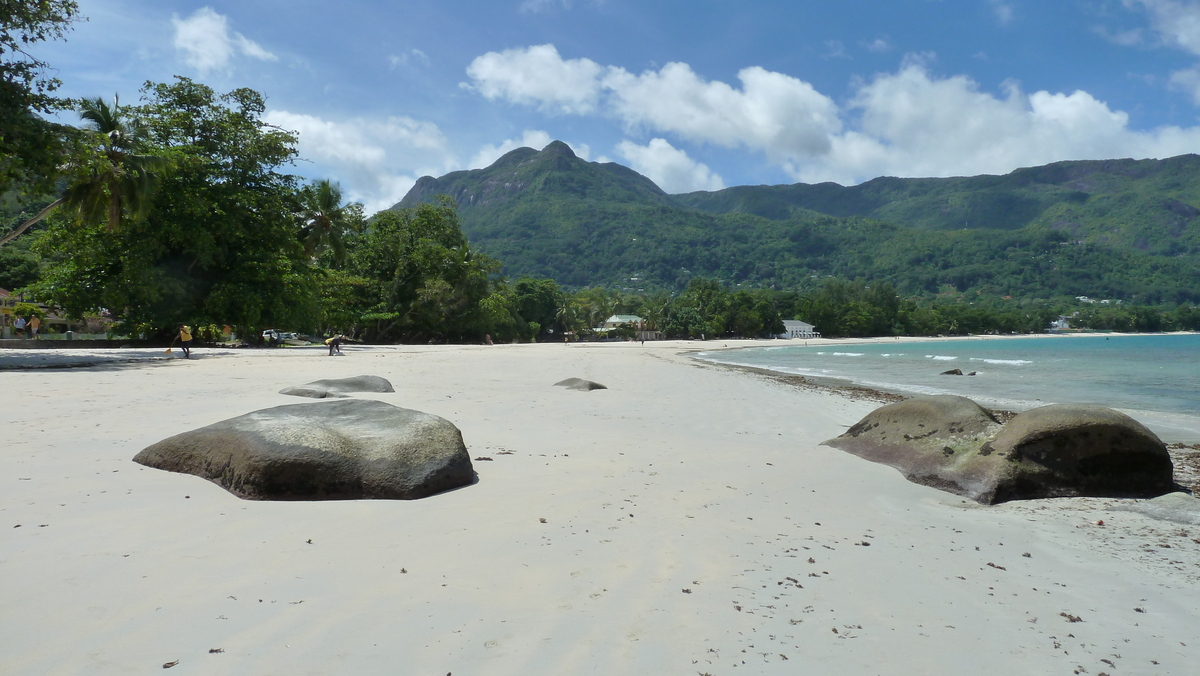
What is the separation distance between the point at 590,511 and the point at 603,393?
907 cm

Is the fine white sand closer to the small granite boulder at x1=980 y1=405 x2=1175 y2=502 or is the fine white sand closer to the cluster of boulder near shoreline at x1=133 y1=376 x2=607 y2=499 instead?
the cluster of boulder near shoreline at x1=133 y1=376 x2=607 y2=499

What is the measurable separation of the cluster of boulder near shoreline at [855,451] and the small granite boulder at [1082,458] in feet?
0.03

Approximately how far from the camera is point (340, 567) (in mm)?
3553

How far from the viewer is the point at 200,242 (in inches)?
1052

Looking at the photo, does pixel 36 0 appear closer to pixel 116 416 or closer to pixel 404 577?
pixel 116 416

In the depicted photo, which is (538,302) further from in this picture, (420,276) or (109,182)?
(109,182)

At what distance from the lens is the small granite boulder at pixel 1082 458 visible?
20.4 feet

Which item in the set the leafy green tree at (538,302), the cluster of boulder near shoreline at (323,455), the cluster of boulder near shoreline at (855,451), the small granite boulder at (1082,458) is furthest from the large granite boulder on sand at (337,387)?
the leafy green tree at (538,302)

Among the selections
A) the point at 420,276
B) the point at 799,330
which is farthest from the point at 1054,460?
the point at 799,330

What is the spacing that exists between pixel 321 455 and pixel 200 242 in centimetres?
2687

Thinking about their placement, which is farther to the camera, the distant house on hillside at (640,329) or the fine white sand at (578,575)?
the distant house on hillside at (640,329)

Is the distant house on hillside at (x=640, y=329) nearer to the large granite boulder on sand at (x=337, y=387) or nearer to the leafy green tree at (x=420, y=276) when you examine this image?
the leafy green tree at (x=420, y=276)

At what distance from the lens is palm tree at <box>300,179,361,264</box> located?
3859cm

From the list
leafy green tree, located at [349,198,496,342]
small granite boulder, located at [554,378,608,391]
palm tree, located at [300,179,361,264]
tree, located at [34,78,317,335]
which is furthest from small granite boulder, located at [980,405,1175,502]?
leafy green tree, located at [349,198,496,342]
